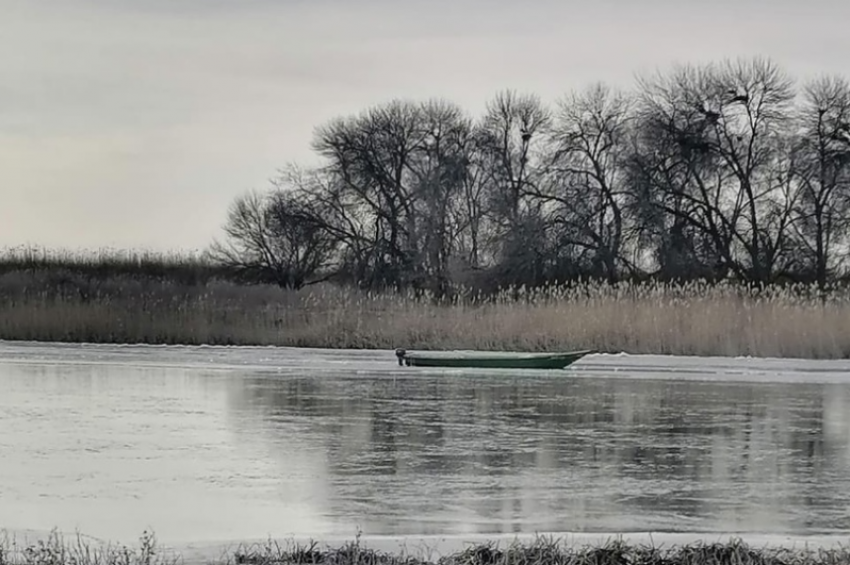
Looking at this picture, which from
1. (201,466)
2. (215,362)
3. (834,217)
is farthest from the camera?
(834,217)

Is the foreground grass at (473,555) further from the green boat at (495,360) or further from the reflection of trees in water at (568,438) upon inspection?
the green boat at (495,360)

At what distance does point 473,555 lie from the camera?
6258 millimetres

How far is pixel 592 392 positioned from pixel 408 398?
254 cm

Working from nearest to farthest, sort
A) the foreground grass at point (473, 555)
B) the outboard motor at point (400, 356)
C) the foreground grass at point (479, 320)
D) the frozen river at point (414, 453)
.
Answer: the foreground grass at point (473, 555) → the frozen river at point (414, 453) → the outboard motor at point (400, 356) → the foreground grass at point (479, 320)

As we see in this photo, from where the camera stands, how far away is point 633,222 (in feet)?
145

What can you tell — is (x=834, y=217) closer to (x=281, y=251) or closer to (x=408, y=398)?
(x=281, y=251)

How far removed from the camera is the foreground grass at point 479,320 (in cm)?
2177

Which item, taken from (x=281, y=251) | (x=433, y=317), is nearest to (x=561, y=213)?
(x=281, y=251)

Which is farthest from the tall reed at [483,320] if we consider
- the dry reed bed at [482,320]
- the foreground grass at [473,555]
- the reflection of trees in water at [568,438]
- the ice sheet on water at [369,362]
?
the foreground grass at [473,555]

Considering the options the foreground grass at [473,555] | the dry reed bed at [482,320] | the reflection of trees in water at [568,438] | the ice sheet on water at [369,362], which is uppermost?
the dry reed bed at [482,320]

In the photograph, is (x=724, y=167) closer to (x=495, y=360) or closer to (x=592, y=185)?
(x=592, y=185)

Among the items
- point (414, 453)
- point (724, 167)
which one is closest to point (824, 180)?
point (724, 167)

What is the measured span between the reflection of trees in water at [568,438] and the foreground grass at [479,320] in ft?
14.8

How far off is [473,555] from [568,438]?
17.9 feet
